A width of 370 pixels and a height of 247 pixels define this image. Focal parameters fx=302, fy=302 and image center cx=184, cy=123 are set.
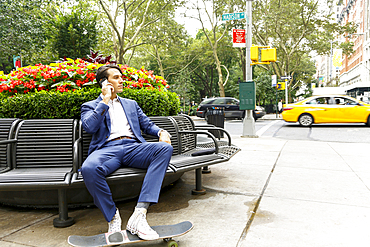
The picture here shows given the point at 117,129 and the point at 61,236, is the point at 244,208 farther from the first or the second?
the point at 61,236

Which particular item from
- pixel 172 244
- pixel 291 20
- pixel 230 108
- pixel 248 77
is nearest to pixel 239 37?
pixel 248 77

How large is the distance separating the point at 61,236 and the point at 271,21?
24.9 m

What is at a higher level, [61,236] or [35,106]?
[35,106]

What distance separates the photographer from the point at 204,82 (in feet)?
147

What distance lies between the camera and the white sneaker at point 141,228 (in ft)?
7.55

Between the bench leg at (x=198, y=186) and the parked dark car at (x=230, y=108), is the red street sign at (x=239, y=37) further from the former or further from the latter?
the parked dark car at (x=230, y=108)

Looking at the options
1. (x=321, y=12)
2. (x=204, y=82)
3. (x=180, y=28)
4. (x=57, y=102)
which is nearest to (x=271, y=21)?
(x=321, y=12)

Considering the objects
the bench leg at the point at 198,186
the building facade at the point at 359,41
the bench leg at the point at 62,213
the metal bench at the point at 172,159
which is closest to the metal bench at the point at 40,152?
the bench leg at the point at 62,213

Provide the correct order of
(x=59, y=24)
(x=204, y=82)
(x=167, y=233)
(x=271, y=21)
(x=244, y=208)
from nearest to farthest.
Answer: (x=167, y=233)
(x=244, y=208)
(x=59, y=24)
(x=271, y=21)
(x=204, y=82)

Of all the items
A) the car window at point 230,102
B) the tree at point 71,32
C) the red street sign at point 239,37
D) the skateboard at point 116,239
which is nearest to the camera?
the skateboard at point 116,239

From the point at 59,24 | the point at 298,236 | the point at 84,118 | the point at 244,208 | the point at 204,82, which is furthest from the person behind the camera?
the point at 204,82

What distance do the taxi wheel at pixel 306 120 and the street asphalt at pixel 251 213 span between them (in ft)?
31.3

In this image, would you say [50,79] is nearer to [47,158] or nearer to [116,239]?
[47,158]

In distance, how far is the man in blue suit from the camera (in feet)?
7.92
